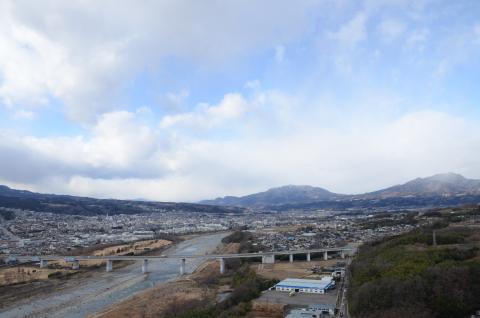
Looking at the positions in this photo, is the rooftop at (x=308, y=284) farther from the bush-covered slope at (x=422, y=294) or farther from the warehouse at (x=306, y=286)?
the bush-covered slope at (x=422, y=294)

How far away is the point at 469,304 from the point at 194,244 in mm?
52589

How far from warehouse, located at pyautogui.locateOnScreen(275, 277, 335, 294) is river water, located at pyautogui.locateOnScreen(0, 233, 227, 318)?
476 inches

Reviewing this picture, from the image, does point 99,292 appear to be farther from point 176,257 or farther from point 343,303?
point 343,303

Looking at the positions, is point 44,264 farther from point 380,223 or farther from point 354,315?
point 380,223

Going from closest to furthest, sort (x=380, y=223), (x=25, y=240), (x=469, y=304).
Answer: (x=469, y=304), (x=25, y=240), (x=380, y=223)

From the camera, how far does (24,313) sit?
1132 inches

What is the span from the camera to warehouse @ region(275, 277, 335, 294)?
27.2 metres

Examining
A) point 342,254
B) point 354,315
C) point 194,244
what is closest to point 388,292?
point 354,315

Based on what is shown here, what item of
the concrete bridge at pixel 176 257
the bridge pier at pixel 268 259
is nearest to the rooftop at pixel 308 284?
the concrete bridge at pixel 176 257

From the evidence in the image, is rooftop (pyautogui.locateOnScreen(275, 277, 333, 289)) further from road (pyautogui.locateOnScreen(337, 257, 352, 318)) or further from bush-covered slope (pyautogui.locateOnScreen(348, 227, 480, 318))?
bush-covered slope (pyautogui.locateOnScreen(348, 227, 480, 318))

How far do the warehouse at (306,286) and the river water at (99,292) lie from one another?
1210cm

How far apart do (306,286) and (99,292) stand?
56.3ft

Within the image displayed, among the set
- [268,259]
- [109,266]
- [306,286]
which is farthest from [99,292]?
[306,286]

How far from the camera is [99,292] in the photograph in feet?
116
